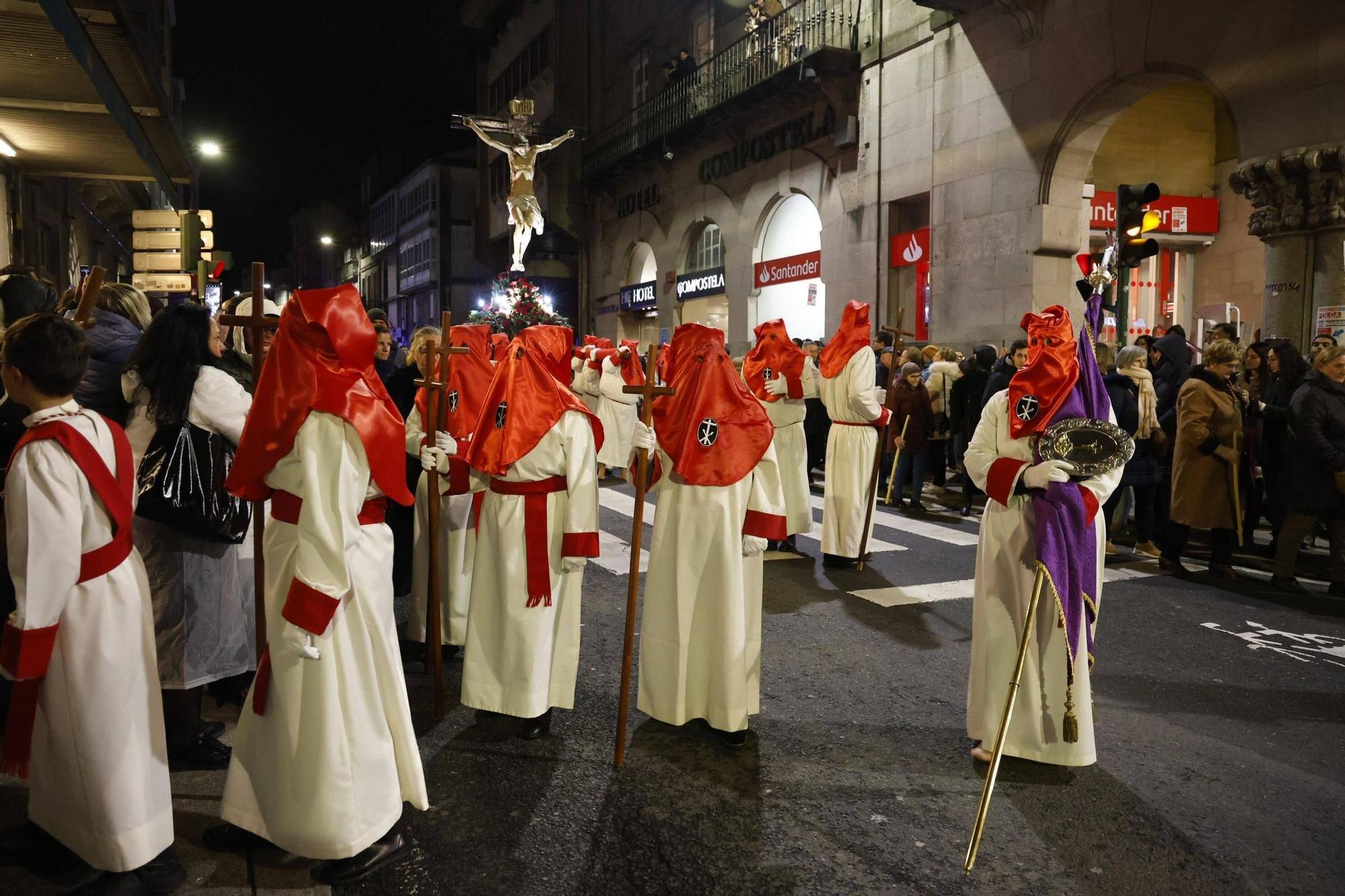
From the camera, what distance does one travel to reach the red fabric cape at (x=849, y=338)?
27.9 ft

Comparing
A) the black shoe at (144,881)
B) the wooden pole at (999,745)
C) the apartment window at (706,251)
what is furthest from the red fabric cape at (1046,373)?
the apartment window at (706,251)

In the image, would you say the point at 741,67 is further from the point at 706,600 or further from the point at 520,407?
the point at 706,600

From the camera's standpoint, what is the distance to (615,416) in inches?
529

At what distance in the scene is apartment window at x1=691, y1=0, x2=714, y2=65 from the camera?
78.2 ft

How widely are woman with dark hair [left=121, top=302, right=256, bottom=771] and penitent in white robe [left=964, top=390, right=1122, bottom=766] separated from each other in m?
3.52

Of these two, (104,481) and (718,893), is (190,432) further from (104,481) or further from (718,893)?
(718,893)

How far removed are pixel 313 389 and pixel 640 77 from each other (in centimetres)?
2680

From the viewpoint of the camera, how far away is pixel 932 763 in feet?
14.7

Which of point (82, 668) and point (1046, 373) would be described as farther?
point (1046, 373)

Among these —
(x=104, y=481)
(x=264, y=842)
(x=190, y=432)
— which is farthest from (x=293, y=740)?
(x=190, y=432)

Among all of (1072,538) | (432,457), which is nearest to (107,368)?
(432,457)

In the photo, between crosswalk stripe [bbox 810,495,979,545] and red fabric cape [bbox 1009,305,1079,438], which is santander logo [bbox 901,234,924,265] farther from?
red fabric cape [bbox 1009,305,1079,438]

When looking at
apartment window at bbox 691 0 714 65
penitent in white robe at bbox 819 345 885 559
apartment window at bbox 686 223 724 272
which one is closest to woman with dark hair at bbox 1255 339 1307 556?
penitent in white robe at bbox 819 345 885 559

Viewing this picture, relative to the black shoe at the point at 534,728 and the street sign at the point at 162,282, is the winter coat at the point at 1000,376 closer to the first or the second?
the black shoe at the point at 534,728
